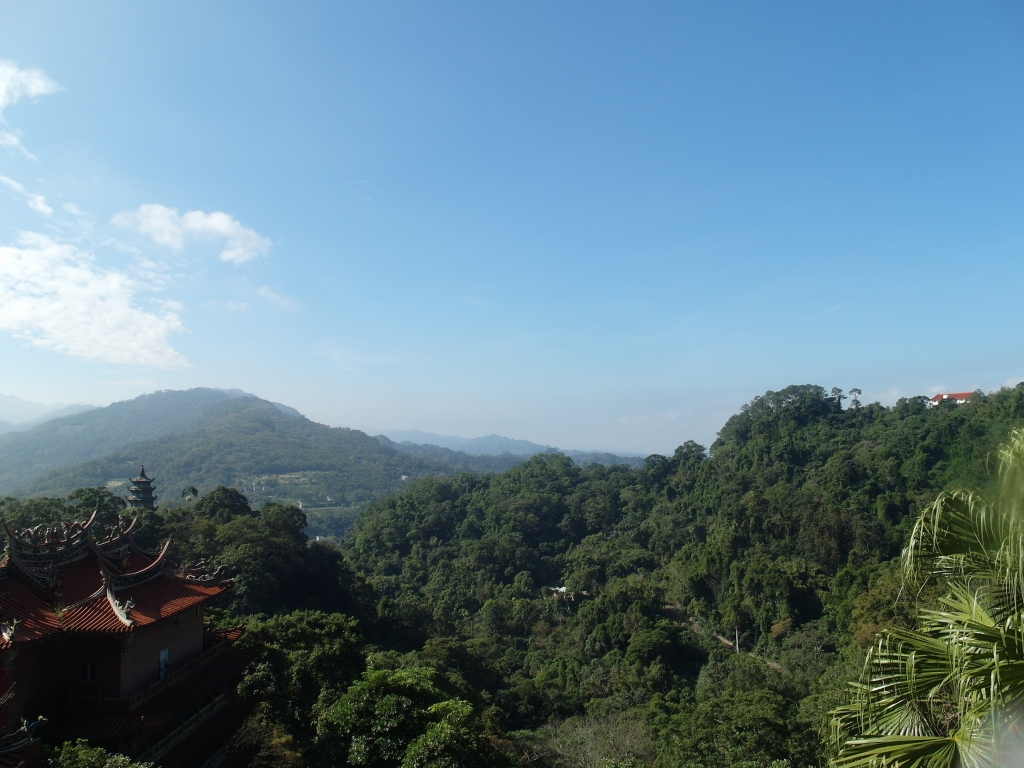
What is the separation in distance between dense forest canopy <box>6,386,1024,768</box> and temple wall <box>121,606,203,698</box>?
2.57m

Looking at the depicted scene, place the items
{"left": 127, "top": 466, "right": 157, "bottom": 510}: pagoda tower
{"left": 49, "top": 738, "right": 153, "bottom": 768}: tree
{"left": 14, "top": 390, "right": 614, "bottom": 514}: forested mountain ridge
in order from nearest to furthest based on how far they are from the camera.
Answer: {"left": 49, "top": 738, "right": 153, "bottom": 768}: tree, {"left": 127, "top": 466, "right": 157, "bottom": 510}: pagoda tower, {"left": 14, "top": 390, "right": 614, "bottom": 514}: forested mountain ridge

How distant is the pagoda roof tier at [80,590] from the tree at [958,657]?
8503mm

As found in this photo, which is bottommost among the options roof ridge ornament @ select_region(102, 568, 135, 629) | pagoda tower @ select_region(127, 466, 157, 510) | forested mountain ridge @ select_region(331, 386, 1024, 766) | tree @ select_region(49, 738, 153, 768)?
forested mountain ridge @ select_region(331, 386, 1024, 766)

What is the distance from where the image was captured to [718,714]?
18016 millimetres

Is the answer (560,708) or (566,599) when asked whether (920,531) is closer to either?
(560,708)

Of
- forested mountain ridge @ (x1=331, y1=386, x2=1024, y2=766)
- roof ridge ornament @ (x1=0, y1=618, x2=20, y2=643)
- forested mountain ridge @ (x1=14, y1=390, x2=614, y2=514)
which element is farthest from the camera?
forested mountain ridge @ (x1=14, y1=390, x2=614, y2=514)

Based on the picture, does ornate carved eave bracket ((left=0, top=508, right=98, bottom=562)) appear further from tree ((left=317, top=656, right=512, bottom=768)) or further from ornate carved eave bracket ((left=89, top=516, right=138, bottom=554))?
tree ((left=317, top=656, right=512, bottom=768))

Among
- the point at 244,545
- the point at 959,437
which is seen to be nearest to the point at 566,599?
the point at 244,545

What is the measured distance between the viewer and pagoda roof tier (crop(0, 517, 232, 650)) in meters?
7.74

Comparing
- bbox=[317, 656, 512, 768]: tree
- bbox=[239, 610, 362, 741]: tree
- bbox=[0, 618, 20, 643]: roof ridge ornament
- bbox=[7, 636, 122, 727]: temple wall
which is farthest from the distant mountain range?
bbox=[0, 618, 20, 643]: roof ridge ornament

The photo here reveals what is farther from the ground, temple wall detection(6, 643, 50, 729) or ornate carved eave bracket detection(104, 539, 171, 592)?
ornate carved eave bracket detection(104, 539, 171, 592)

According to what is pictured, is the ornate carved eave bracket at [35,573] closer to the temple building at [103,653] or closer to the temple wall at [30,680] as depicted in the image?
the temple building at [103,653]

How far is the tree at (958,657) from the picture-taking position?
137 inches

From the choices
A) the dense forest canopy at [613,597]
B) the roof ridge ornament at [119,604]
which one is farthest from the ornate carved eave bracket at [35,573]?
the dense forest canopy at [613,597]
